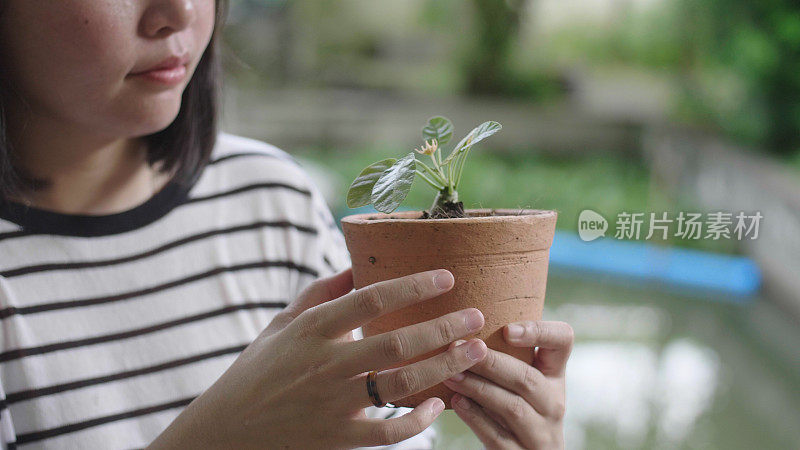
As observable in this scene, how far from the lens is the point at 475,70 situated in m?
7.22

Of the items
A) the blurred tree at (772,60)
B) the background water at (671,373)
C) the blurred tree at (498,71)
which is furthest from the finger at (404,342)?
the blurred tree at (498,71)

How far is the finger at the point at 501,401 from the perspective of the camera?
62 centimetres

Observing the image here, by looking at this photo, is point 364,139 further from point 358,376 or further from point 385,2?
point 358,376

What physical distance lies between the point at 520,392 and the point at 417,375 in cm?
13

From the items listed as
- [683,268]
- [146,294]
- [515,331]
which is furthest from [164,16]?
[683,268]

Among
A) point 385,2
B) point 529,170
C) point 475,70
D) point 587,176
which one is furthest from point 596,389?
point 385,2

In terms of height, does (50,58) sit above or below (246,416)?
above

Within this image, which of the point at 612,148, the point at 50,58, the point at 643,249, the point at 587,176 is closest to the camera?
the point at 50,58

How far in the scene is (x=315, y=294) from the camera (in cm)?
71

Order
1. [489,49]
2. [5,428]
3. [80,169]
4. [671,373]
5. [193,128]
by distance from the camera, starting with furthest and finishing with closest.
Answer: [489,49]
[671,373]
[193,128]
[80,169]
[5,428]

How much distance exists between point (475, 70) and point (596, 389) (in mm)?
5371

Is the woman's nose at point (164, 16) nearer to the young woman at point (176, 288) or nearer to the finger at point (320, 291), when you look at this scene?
the young woman at point (176, 288)

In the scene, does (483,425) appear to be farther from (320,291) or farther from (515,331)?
(320,291)

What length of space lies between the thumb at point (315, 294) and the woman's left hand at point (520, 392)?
0.55 ft
